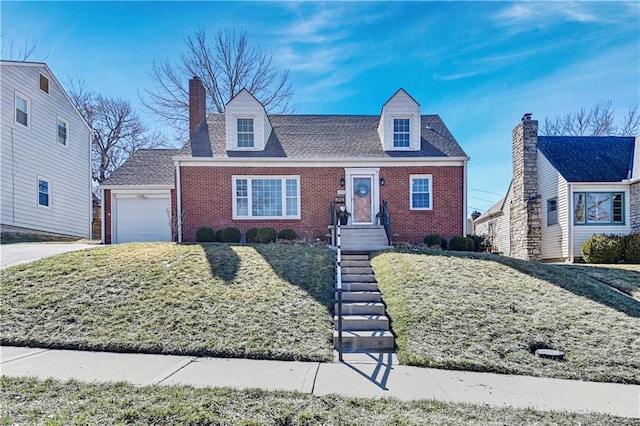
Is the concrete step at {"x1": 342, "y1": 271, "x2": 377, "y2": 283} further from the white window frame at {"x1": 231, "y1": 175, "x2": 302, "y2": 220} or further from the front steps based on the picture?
the white window frame at {"x1": 231, "y1": 175, "x2": 302, "y2": 220}

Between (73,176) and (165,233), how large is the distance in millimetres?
7512

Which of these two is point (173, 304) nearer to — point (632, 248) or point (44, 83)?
point (632, 248)

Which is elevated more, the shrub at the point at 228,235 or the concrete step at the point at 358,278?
the shrub at the point at 228,235

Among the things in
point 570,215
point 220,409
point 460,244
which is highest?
point 570,215

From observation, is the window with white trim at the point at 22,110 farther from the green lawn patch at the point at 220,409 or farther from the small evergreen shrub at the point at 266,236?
the green lawn patch at the point at 220,409

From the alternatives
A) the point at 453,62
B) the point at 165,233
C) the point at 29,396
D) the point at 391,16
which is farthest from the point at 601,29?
Result: the point at 165,233

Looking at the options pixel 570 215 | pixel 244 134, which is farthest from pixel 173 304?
pixel 570 215

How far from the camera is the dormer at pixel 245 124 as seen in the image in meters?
14.8

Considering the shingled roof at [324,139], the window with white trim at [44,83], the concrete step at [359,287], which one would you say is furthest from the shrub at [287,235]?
the window with white trim at [44,83]

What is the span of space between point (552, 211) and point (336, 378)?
16.2 metres

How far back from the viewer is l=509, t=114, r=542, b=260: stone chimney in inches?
673

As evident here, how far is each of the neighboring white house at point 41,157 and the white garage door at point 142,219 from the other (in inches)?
148

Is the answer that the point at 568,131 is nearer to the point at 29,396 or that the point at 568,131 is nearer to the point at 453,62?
the point at 453,62

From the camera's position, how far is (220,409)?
11.2 ft
